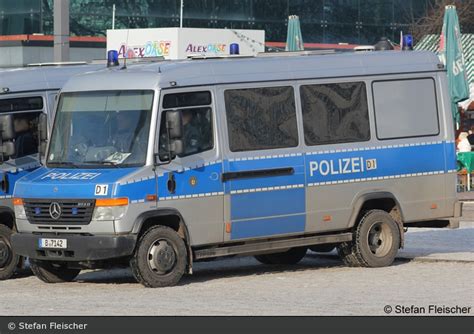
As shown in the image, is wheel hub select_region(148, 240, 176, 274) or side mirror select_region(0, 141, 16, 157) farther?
side mirror select_region(0, 141, 16, 157)

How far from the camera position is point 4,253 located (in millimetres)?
16781

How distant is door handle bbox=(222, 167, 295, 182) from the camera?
16031 millimetres

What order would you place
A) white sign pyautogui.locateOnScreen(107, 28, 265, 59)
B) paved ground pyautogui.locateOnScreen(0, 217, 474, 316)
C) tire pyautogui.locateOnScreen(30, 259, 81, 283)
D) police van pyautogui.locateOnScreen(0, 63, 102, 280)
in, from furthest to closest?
1. white sign pyautogui.locateOnScreen(107, 28, 265, 59)
2. police van pyautogui.locateOnScreen(0, 63, 102, 280)
3. tire pyautogui.locateOnScreen(30, 259, 81, 283)
4. paved ground pyautogui.locateOnScreen(0, 217, 474, 316)

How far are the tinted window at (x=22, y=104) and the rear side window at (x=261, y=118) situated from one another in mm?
2404

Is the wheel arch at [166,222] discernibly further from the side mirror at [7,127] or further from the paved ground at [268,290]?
the side mirror at [7,127]

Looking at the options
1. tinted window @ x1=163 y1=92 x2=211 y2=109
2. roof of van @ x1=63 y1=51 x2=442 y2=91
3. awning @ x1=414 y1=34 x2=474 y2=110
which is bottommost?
tinted window @ x1=163 y1=92 x2=211 y2=109

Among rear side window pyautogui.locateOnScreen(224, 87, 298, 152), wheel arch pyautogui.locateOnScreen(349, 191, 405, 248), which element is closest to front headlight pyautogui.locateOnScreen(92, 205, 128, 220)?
rear side window pyautogui.locateOnScreen(224, 87, 298, 152)

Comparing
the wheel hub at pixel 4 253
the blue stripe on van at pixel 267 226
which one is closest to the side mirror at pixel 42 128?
the wheel hub at pixel 4 253

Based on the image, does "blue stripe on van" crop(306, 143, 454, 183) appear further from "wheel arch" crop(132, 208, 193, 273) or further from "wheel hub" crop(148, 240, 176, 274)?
"wheel hub" crop(148, 240, 176, 274)

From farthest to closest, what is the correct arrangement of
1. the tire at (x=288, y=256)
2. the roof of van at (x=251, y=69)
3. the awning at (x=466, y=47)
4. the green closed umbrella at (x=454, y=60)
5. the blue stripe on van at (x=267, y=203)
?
the awning at (x=466, y=47)
the green closed umbrella at (x=454, y=60)
the tire at (x=288, y=256)
the blue stripe on van at (x=267, y=203)
the roof of van at (x=251, y=69)

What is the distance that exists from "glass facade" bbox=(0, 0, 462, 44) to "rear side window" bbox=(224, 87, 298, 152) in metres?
24.9

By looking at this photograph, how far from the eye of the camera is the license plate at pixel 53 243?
15.3 metres

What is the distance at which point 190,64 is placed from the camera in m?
16.1

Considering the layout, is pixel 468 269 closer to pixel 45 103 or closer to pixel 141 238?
A: pixel 141 238
